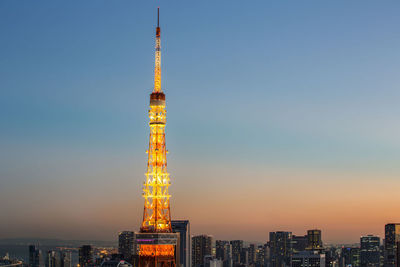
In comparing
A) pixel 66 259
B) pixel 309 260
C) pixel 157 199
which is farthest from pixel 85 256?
pixel 157 199

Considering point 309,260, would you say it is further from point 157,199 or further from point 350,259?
point 157,199

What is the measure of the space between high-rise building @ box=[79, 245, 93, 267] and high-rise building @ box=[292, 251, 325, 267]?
47.5 meters

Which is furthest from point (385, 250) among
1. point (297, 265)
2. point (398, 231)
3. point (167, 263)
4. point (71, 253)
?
point (167, 263)

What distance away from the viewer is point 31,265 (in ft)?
496

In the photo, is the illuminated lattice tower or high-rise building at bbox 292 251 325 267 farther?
high-rise building at bbox 292 251 325 267

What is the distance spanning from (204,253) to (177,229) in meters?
34.8

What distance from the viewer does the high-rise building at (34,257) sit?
6070 inches

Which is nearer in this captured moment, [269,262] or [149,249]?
[149,249]

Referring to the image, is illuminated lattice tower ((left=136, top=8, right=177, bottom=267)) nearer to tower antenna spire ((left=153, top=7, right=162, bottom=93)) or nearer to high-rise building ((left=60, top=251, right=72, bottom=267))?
tower antenna spire ((left=153, top=7, right=162, bottom=93))

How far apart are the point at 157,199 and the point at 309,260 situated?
101527 mm

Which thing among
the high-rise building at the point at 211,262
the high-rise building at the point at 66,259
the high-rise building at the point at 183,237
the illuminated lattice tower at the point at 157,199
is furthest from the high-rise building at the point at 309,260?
the illuminated lattice tower at the point at 157,199

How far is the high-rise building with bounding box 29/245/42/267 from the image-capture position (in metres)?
154

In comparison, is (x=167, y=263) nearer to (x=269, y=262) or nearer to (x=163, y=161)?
(x=163, y=161)

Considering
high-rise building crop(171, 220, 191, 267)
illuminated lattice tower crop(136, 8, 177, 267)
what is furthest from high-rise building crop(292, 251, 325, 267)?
illuminated lattice tower crop(136, 8, 177, 267)
